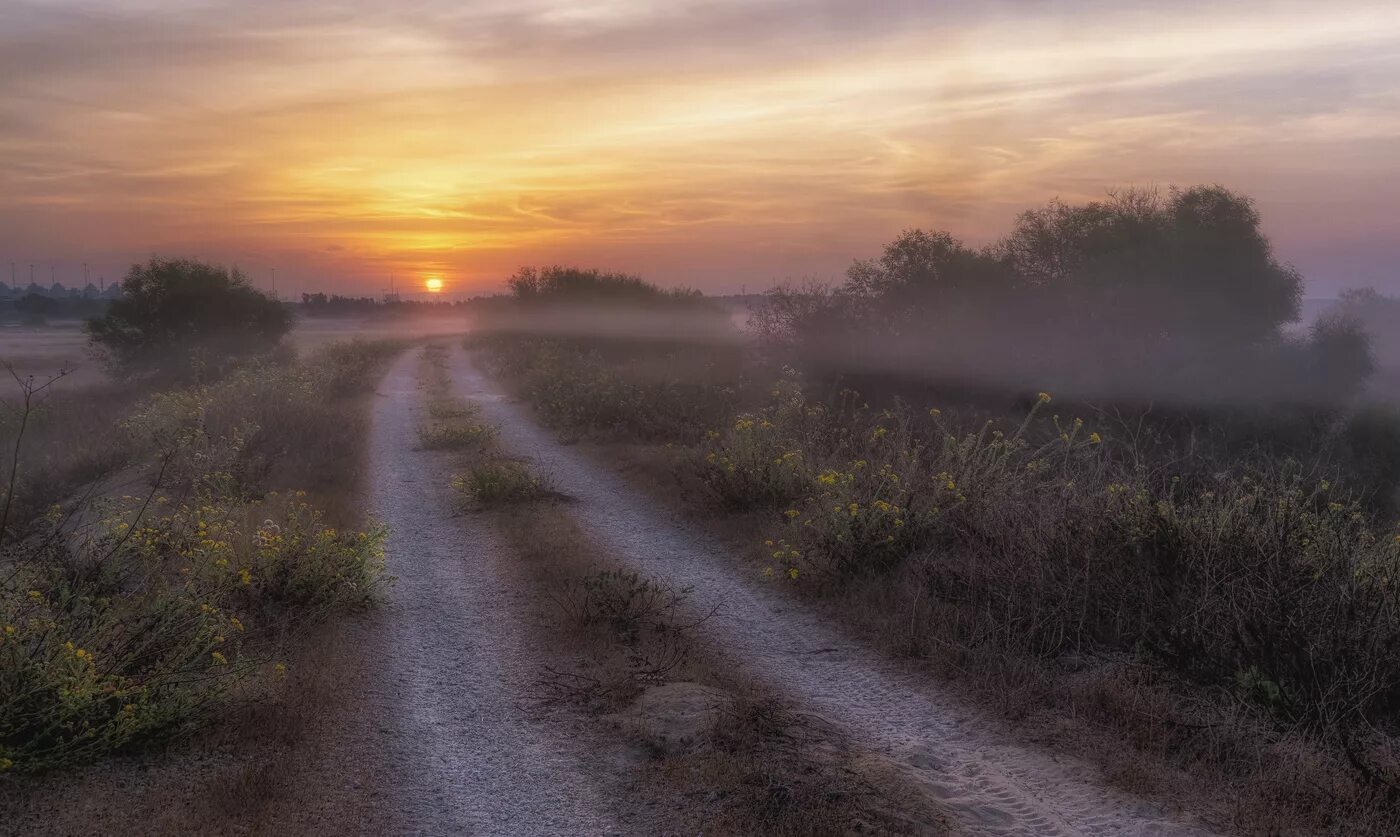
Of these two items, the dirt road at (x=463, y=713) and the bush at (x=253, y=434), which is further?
the bush at (x=253, y=434)

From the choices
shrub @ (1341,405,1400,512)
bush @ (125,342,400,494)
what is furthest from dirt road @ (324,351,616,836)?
shrub @ (1341,405,1400,512)

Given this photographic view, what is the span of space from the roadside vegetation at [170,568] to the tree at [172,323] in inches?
528

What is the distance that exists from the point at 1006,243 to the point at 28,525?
81.6ft

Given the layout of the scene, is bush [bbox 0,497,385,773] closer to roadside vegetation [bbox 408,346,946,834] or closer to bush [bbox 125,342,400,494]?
roadside vegetation [bbox 408,346,946,834]

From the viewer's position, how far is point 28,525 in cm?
1251

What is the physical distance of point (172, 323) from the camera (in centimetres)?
3278

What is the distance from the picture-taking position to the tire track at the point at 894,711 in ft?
15.7

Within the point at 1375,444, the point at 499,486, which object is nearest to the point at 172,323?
the point at 499,486

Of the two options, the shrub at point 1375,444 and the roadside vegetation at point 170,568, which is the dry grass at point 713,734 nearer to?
the roadside vegetation at point 170,568

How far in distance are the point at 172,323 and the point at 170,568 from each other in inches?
1122

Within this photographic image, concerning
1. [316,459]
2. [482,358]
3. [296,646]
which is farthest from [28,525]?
[482,358]

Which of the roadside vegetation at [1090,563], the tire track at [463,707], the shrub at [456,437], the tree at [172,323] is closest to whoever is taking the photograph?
the tire track at [463,707]

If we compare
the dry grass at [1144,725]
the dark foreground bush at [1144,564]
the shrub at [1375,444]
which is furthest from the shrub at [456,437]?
the shrub at [1375,444]

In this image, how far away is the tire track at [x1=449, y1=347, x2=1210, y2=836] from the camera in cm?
477
